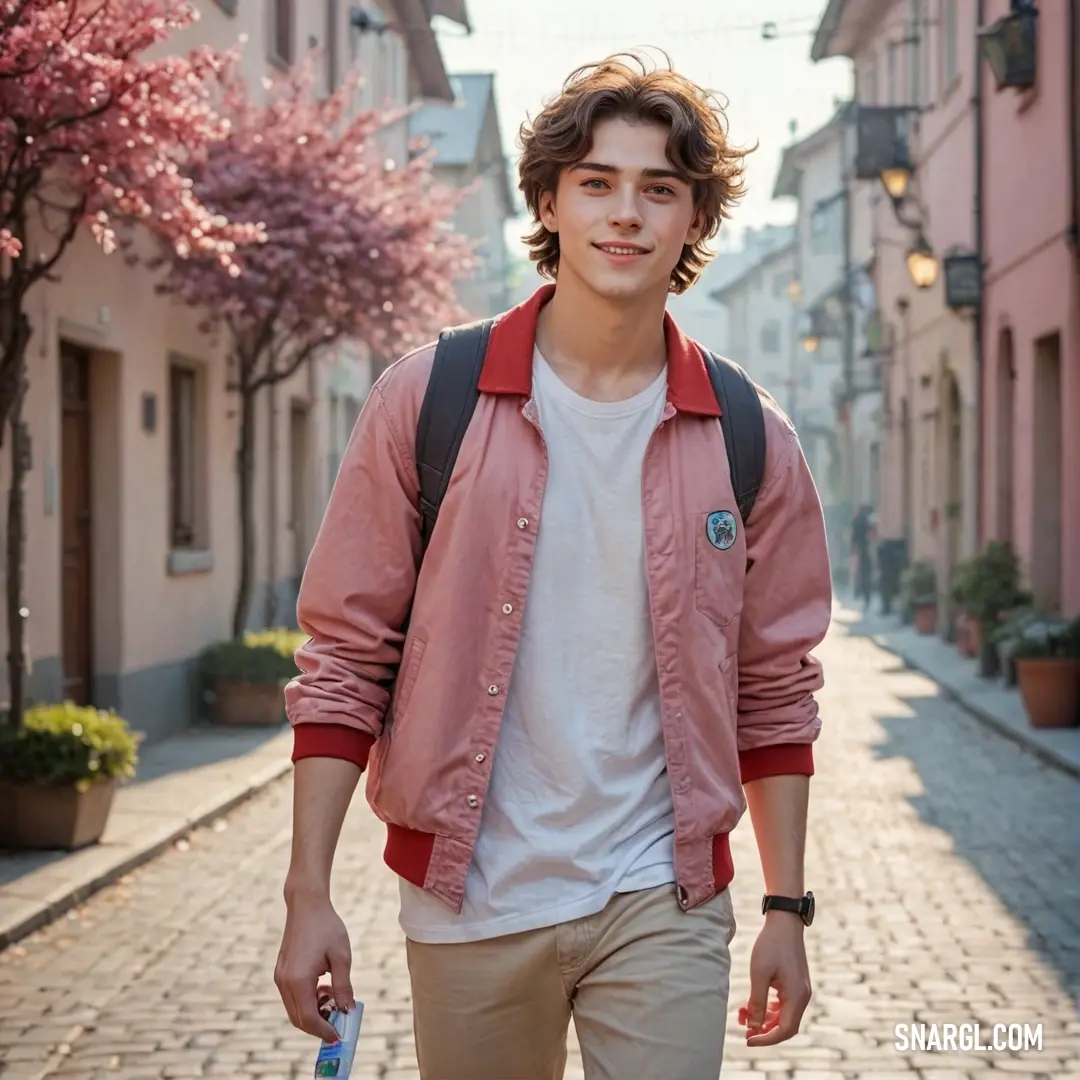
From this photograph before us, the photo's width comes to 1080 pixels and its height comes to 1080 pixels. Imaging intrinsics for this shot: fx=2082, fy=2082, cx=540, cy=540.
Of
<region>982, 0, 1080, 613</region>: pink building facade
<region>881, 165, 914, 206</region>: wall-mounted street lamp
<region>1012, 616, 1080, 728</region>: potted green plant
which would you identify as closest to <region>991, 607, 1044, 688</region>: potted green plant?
<region>1012, 616, 1080, 728</region>: potted green plant

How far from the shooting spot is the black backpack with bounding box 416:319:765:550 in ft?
9.81

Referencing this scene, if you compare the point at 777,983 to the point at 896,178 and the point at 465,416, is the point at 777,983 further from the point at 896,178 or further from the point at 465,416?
the point at 896,178

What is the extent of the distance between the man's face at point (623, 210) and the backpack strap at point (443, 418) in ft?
0.70

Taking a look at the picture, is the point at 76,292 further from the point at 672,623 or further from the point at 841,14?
the point at 841,14

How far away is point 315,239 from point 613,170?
11993 millimetres

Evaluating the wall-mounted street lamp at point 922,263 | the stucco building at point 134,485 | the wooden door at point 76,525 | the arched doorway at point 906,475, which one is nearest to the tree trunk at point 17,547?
the stucco building at point 134,485

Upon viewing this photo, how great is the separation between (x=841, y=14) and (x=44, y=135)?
26.1m

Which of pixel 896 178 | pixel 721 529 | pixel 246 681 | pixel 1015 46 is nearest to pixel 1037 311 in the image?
pixel 1015 46

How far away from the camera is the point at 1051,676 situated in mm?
14531

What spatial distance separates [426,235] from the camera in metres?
15.6

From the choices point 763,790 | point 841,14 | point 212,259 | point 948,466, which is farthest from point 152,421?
point 841,14

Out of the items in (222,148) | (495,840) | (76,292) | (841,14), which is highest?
(841,14)

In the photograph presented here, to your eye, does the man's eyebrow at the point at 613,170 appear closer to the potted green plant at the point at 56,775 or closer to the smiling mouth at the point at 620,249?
the smiling mouth at the point at 620,249

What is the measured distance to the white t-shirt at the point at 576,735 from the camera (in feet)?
9.50
